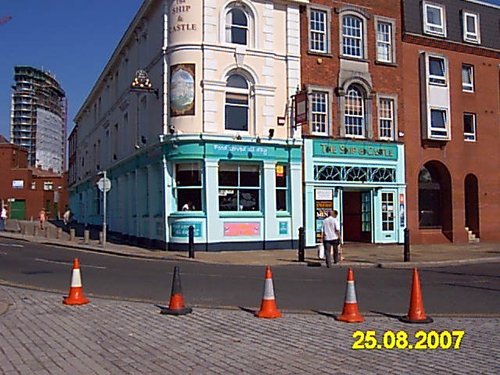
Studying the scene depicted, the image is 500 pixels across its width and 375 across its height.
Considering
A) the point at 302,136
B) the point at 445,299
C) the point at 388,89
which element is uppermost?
the point at 388,89

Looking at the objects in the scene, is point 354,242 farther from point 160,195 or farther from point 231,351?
point 231,351

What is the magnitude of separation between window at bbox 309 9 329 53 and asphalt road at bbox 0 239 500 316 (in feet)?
39.2

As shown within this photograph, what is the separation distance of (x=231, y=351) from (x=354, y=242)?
21594mm

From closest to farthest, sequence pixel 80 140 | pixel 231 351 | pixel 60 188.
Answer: pixel 231 351 < pixel 80 140 < pixel 60 188

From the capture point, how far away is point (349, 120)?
2684 centimetres

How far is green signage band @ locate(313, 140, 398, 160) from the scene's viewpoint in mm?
25703

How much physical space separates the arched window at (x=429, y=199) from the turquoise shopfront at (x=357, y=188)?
71.4 inches

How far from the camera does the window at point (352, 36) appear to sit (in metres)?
27.0

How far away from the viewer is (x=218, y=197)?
2356 centimetres

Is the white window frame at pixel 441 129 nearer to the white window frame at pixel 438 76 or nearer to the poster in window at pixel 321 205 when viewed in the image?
the white window frame at pixel 438 76

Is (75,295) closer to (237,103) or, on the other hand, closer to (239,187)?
(239,187)

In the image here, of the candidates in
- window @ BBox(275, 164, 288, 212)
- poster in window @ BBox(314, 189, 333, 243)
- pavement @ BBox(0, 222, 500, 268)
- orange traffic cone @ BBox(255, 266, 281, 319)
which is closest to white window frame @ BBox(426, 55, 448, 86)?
pavement @ BBox(0, 222, 500, 268)

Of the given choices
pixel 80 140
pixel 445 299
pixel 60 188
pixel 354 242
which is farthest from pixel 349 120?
pixel 60 188

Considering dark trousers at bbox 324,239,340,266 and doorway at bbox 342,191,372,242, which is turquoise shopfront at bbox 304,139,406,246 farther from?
dark trousers at bbox 324,239,340,266
